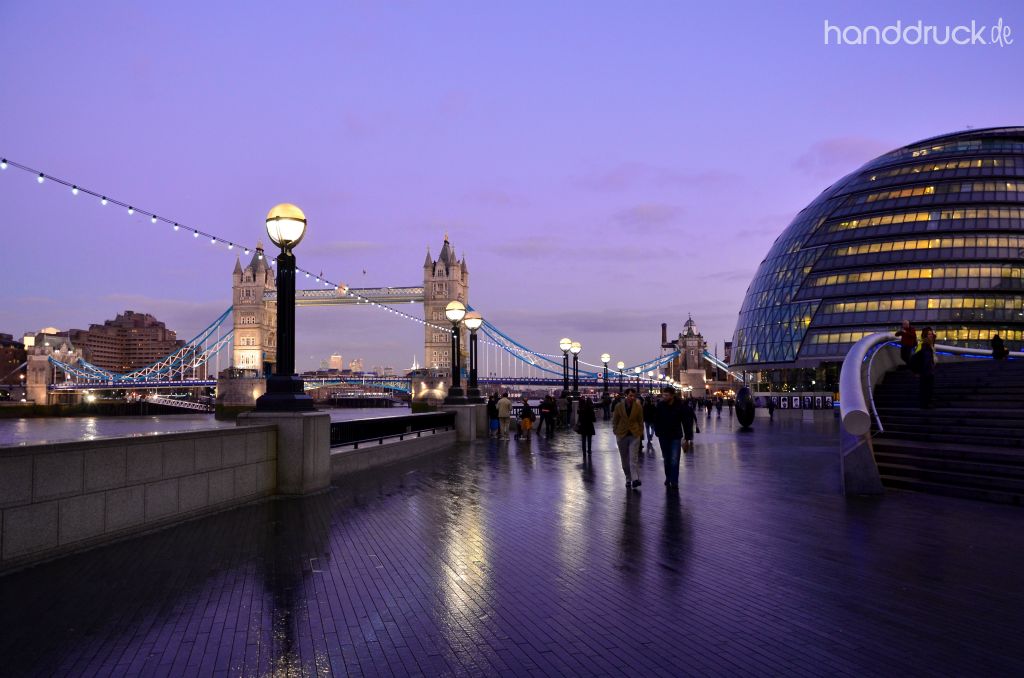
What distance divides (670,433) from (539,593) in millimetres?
7137

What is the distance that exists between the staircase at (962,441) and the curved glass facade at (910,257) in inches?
2066

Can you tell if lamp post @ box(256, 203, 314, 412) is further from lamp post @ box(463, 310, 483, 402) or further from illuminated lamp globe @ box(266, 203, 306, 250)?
lamp post @ box(463, 310, 483, 402)

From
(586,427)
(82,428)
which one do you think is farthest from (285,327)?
(82,428)

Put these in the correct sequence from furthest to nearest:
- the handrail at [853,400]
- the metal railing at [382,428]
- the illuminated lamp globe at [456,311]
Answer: the illuminated lamp globe at [456,311]
the metal railing at [382,428]
the handrail at [853,400]

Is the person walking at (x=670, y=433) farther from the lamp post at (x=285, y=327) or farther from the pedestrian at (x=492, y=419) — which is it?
the pedestrian at (x=492, y=419)

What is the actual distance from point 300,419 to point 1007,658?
9.49 metres

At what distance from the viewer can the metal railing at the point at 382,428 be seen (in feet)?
51.7

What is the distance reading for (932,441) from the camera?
14.6 m

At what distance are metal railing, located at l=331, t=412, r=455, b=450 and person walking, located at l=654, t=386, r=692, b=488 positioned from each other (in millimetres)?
6650

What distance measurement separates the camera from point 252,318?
145 m

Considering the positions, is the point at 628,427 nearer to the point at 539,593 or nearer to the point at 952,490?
the point at 952,490

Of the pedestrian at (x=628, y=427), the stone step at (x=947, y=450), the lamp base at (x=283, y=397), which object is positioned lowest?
the stone step at (x=947, y=450)

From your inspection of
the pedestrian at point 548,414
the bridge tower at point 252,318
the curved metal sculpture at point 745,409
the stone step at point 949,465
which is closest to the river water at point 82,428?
the pedestrian at point 548,414

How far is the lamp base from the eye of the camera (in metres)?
11.8
